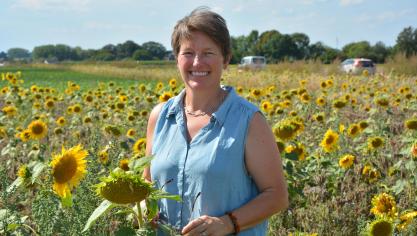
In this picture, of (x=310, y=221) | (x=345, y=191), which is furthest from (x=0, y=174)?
(x=345, y=191)

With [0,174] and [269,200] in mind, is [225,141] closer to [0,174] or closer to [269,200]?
[269,200]

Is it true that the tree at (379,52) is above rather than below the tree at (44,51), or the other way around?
above

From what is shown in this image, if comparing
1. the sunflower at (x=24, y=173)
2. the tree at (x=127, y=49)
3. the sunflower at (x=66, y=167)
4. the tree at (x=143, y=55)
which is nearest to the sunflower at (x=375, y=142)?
the sunflower at (x=24, y=173)

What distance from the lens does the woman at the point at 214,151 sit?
189cm

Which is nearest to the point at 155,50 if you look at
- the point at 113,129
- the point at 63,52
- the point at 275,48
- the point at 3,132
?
the point at 275,48

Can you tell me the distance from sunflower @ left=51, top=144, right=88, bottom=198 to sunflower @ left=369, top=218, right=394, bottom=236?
1.18 metres

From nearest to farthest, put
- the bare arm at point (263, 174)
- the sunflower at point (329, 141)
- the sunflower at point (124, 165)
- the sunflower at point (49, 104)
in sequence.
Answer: the bare arm at point (263, 174) → the sunflower at point (124, 165) → the sunflower at point (329, 141) → the sunflower at point (49, 104)

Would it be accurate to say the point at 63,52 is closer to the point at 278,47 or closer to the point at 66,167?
the point at 278,47

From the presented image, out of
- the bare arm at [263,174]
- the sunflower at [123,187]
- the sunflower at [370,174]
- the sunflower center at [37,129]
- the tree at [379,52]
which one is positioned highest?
the sunflower at [123,187]

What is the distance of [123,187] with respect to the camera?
52.5 inches

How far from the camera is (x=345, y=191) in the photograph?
3820 mm

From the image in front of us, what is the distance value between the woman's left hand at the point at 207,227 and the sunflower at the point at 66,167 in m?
0.39

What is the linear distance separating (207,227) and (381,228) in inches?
36.1

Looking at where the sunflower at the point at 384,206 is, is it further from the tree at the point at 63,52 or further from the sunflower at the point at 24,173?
the tree at the point at 63,52
